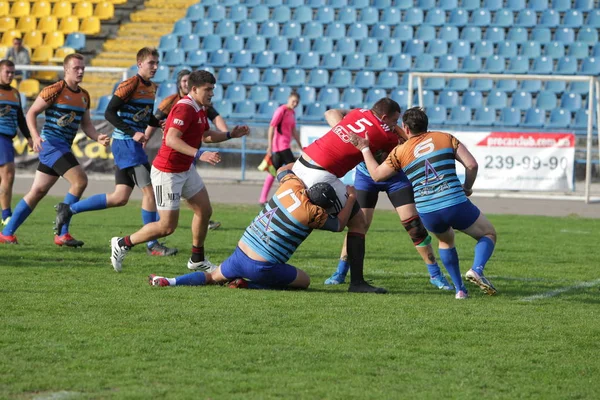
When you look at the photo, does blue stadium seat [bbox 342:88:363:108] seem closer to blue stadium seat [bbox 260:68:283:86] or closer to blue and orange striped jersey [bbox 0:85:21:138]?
A: blue stadium seat [bbox 260:68:283:86]

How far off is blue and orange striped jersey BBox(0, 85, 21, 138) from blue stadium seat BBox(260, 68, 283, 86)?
12963 millimetres

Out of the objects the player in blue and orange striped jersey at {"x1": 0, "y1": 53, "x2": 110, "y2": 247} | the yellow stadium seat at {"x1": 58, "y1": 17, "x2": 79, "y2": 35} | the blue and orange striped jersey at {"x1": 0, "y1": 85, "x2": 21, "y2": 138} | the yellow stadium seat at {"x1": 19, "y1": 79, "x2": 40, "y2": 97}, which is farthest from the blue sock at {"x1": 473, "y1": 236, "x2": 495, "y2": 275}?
the yellow stadium seat at {"x1": 58, "y1": 17, "x2": 79, "y2": 35}

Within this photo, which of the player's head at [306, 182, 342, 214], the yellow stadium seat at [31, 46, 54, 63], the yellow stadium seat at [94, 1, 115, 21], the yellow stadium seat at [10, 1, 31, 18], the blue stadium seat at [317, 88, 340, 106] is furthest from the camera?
the yellow stadium seat at [10, 1, 31, 18]

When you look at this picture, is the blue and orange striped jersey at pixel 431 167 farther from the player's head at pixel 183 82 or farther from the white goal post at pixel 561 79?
the white goal post at pixel 561 79

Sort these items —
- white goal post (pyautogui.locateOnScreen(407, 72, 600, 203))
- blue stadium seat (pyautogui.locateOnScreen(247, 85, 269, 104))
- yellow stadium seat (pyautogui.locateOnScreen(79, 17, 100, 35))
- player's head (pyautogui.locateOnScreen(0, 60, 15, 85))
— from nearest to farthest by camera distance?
player's head (pyautogui.locateOnScreen(0, 60, 15, 85)), white goal post (pyautogui.locateOnScreen(407, 72, 600, 203)), blue stadium seat (pyautogui.locateOnScreen(247, 85, 269, 104)), yellow stadium seat (pyautogui.locateOnScreen(79, 17, 100, 35))

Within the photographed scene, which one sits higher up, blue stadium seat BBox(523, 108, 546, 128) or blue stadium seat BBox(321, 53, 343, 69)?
blue stadium seat BBox(321, 53, 343, 69)

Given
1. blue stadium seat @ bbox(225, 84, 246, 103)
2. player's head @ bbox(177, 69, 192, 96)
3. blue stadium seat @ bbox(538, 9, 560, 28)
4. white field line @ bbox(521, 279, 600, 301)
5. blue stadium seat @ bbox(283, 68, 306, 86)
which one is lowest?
white field line @ bbox(521, 279, 600, 301)

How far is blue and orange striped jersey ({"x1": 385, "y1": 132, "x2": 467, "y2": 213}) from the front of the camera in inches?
309

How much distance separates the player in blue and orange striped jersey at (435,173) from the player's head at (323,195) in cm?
42

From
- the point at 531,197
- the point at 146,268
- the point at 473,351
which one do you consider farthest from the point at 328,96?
the point at 473,351

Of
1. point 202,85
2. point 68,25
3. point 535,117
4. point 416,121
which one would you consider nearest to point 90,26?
point 68,25

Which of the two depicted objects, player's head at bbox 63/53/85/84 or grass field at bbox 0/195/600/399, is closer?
grass field at bbox 0/195/600/399

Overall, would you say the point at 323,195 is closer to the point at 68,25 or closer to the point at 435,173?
the point at 435,173

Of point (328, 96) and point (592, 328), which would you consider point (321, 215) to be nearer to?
point (592, 328)
